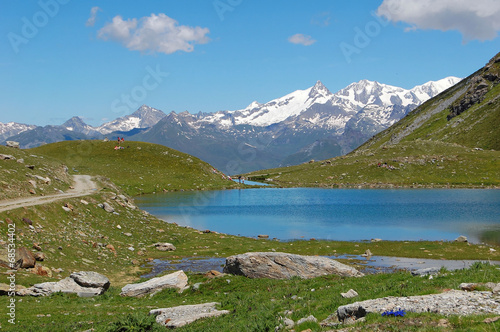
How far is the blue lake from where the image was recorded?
62.4 metres

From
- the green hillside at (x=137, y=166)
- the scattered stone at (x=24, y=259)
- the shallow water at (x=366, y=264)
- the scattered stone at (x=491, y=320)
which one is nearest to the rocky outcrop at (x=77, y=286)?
the scattered stone at (x=24, y=259)

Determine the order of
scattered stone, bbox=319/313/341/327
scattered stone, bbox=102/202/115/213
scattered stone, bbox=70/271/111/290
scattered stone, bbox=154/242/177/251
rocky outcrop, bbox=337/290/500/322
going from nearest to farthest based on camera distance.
Answer: 1. rocky outcrop, bbox=337/290/500/322
2. scattered stone, bbox=319/313/341/327
3. scattered stone, bbox=70/271/111/290
4. scattered stone, bbox=154/242/177/251
5. scattered stone, bbox=102/202/115/213

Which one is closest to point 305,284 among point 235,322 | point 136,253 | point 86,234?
point 235,322

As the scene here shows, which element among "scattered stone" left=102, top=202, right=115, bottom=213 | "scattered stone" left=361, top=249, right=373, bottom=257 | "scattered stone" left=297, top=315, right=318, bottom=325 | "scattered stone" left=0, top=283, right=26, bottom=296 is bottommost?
"scattered stone" left=361, top=249, right=373, bottom=257

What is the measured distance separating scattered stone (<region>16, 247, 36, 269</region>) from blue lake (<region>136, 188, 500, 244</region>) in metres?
36.9

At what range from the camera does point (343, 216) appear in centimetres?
8006

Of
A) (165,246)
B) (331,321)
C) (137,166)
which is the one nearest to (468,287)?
(331,321)

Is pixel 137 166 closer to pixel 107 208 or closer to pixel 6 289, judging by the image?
pixel 107 208

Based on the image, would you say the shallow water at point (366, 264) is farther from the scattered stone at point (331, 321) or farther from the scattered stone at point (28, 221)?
the scattered stone at point (331, 321)

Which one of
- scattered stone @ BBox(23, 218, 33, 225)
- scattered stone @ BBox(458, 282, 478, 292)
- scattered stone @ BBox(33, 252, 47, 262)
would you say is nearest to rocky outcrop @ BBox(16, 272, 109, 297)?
scattered stone @ BBox(33, 252, 47, 262)

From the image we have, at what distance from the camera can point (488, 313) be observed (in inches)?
551

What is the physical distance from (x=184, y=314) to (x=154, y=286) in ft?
27.0

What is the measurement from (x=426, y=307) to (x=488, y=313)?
7.12 feet

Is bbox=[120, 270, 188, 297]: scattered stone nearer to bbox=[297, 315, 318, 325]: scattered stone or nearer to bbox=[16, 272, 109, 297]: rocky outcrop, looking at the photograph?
bbox=[16, 272, 109, 297]: rocky outcrop
